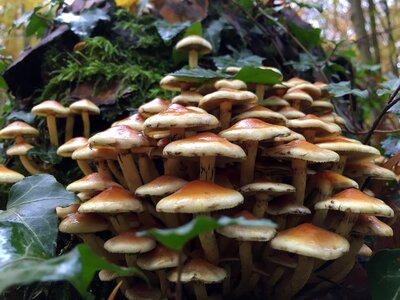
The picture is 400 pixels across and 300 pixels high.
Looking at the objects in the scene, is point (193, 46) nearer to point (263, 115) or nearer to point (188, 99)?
point (188, 99)

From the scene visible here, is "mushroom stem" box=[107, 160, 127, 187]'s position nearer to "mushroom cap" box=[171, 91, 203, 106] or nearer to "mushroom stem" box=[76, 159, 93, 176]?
"mushroom stem" box=[76, 159, 93, 176]

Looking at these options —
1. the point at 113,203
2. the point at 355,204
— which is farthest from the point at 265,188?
the point at 113,203

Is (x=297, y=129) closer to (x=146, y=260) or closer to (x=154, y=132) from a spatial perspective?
(x=154, y=132)

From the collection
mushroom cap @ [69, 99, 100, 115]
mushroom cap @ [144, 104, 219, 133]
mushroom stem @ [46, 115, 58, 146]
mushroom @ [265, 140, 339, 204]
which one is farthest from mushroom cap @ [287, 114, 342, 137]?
mushroom stem @ [46, 115, 58, 146]

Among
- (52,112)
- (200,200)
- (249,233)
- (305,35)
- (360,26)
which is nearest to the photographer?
(200,200)

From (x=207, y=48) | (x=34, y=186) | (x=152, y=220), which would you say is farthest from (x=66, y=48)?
(x=152, y=220)

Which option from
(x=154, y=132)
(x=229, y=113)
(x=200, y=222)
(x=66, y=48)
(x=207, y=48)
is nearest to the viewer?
(x=200, y=222)
